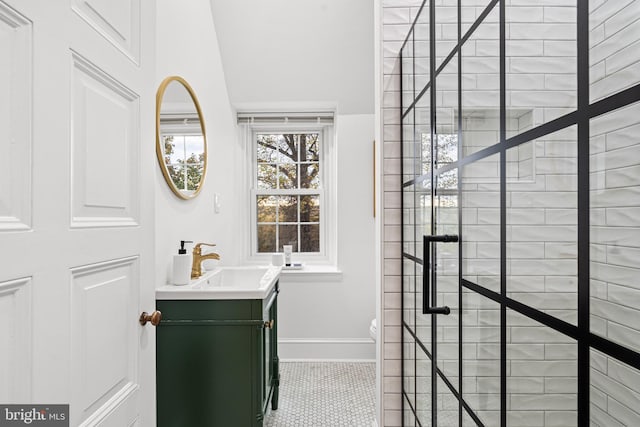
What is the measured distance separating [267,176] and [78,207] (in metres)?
2.76

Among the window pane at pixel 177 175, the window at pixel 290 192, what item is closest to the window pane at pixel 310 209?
the window at pixel 290 192

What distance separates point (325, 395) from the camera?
8.42ft

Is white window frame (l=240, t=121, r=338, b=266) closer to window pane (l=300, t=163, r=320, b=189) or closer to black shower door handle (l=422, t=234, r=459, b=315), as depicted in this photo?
window pane (l=300, t=163, r=320, b=189)

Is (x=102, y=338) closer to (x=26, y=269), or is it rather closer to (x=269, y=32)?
(x=26, y=269)

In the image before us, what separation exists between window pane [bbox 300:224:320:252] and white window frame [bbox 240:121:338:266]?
4cm

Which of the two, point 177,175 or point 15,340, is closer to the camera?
point 15,340

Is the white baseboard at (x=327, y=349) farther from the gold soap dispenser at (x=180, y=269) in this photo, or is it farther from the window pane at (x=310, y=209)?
the gold soap dispenser at (x=180, y=269)

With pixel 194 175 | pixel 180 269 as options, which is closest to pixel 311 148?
pixel 194 175

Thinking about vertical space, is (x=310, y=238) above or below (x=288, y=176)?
below

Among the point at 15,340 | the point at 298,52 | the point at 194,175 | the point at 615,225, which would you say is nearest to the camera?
the point at 615,225

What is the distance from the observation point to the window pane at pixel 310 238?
138 inches

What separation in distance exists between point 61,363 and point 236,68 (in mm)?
2655

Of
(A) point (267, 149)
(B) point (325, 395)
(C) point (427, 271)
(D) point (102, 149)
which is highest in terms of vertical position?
(A) point (267, 149)

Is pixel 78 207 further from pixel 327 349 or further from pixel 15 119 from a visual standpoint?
pixel 327 349
